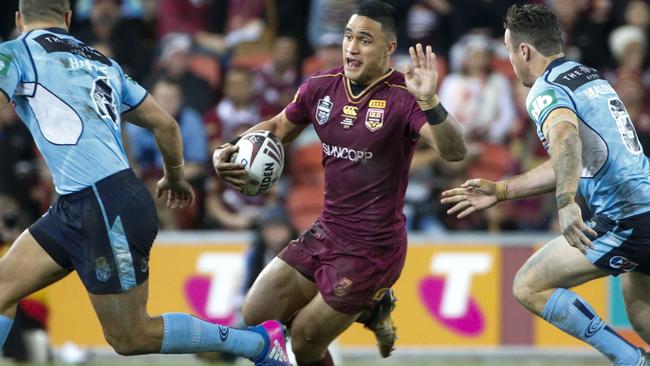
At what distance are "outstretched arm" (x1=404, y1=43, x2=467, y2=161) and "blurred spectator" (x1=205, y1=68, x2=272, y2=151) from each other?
246 inches

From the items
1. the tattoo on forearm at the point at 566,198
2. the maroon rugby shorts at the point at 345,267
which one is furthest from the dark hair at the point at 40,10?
the tattoo on forearm at the point at 566,198

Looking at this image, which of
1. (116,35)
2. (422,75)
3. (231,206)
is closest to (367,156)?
(422,75)

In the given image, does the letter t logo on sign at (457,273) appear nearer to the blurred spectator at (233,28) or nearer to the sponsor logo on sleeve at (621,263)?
the sponsor logo on sleeve at (621,263)

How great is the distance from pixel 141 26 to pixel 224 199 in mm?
3541

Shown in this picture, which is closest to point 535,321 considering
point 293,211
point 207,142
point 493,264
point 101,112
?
point 493,264

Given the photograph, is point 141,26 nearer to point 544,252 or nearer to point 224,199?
point 224,199

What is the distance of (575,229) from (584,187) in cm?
87

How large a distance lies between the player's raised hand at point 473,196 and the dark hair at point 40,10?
8.13 feet

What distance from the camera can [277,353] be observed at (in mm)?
7805

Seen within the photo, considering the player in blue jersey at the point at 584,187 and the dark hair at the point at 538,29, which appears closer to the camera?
the player in blue jersey at the point at 584,187

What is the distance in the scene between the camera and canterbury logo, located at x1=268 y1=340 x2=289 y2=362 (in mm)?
7779

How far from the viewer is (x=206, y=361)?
457 inches

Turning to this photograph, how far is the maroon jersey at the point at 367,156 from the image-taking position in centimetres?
794

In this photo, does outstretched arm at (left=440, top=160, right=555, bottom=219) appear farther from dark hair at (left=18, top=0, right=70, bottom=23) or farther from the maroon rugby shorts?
dark hair at (left=18, top=0, right=70, bottom=23)
